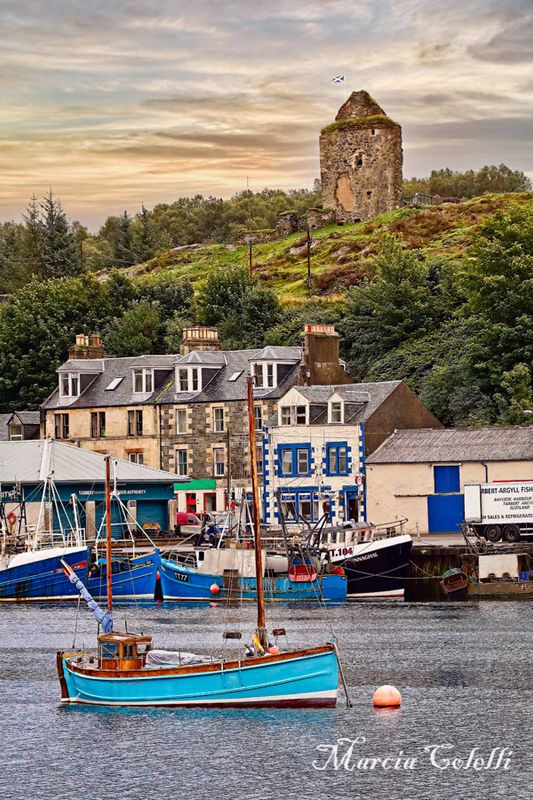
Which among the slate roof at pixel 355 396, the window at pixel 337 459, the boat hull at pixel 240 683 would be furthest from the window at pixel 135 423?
the boat hull at pixel 240 683

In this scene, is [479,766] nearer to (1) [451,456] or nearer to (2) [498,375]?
(1) [451,456]

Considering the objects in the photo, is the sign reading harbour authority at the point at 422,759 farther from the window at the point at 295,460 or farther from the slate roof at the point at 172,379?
the slate roof at the point at 172,379

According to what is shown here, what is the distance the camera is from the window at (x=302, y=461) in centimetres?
9281

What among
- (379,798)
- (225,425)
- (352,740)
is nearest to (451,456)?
(225,425)

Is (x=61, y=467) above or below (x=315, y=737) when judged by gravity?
above

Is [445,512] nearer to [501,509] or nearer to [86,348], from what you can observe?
[501,509]

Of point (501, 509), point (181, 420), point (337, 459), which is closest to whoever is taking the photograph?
point (501, 509)

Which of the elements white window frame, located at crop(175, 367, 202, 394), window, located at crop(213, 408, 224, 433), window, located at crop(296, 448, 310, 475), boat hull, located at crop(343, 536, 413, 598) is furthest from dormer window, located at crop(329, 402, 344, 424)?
boat hull, located at crop(343, 536, 413, 598)

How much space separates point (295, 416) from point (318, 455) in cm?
296

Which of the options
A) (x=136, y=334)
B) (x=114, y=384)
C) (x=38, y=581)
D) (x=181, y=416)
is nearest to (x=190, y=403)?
(x=181, y=416)

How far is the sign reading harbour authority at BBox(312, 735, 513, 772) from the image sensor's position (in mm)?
40531

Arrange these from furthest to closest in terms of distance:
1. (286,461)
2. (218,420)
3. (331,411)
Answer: (218,420) < (331,411) < (286,461)

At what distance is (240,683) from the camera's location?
1795 inches

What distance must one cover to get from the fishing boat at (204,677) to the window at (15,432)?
217 feet
